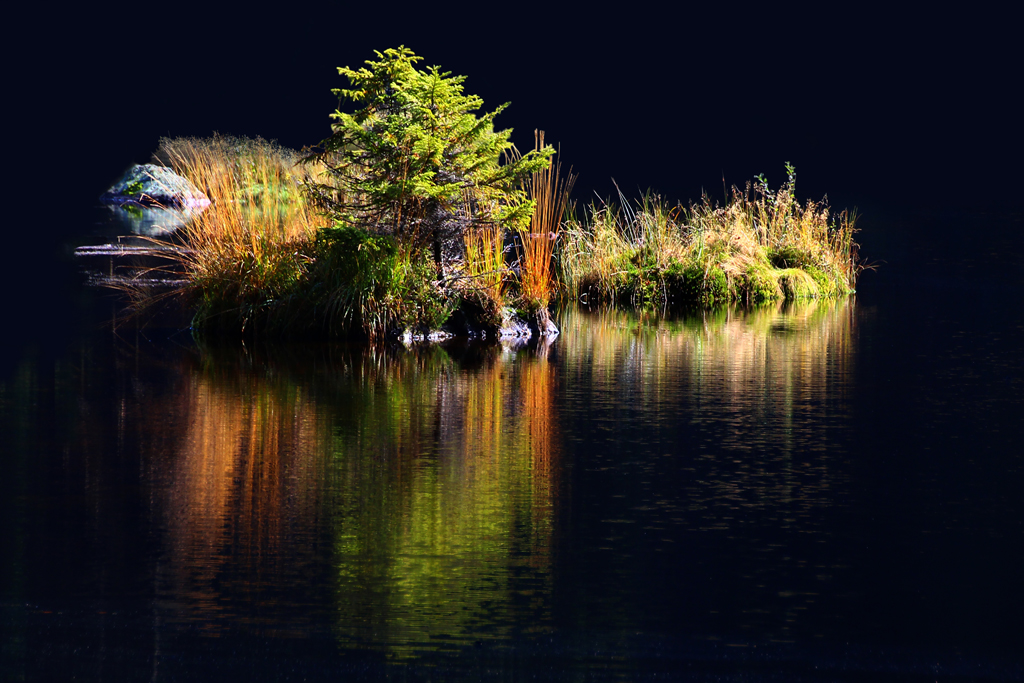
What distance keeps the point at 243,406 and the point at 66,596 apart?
12.4 ft

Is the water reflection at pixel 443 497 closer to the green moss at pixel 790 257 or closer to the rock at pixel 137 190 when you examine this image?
the green moss at pixel 790 257

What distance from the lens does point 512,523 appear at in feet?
17.7

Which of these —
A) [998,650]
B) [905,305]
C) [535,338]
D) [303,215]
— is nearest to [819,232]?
[905,305]

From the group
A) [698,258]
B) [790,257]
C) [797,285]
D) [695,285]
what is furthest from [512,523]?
[790,257]

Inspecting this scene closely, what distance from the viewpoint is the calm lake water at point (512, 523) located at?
4039 millimetres

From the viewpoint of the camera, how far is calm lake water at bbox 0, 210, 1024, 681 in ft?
13.3

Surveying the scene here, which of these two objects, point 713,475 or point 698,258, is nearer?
point 713,475

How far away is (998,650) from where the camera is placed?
4043 mm

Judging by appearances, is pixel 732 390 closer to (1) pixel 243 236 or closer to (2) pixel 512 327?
(2) pixel 512 327

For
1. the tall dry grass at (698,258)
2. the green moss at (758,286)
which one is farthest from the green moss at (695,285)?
the green moss at (758,286)

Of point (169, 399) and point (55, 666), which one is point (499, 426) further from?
point (55, 666)

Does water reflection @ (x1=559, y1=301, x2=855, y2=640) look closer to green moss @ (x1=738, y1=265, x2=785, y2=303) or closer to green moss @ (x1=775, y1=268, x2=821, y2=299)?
green moss @ (x1=738, y1=265, x2=785, y2=303)

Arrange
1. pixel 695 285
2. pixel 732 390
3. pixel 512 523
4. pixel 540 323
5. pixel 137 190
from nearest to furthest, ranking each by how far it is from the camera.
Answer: pixel 512 523 < pixel 732 390 < pixel 540 323 < pixel 695 285 < pixel 137 190

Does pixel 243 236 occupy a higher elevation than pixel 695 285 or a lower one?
higher
